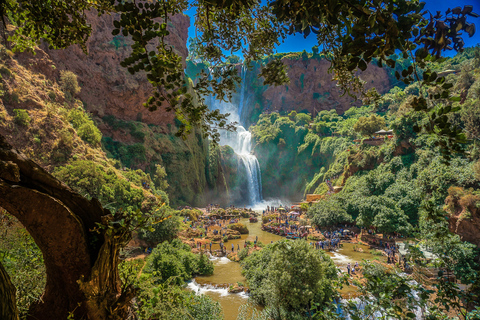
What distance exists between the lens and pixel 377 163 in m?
24.0

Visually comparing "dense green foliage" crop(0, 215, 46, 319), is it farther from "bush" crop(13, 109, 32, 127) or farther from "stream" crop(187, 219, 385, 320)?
"bush" crop(13, 109, 32, 127)

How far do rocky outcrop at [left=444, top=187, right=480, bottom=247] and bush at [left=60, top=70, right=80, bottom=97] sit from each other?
2685 centimetres

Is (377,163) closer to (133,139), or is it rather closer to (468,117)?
(468,117)

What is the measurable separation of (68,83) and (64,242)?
22.1 m

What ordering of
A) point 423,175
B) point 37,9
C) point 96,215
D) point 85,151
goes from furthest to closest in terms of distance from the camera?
point 423,175 → point 85,151 → point 37,9 → point 96,215

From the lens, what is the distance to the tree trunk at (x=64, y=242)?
1.58 m

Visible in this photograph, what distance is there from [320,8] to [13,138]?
1679 cm

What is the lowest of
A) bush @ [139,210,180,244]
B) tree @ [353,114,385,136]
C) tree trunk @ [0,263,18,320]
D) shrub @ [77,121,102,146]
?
bush @ [139,210,180,244]

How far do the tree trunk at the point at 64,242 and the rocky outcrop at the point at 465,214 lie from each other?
50.7ft

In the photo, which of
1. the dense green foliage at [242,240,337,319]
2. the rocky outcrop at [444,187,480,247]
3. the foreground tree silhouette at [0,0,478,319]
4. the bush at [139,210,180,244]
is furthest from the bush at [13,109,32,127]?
the rocky outcrop at [444,187,480,247]

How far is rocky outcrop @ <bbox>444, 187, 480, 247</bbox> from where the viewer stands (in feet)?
36.7

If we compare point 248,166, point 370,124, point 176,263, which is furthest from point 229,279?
point 248,166

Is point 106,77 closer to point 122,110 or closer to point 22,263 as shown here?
point 122,110

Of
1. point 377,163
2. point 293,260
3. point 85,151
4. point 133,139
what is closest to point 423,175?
point 377,163
